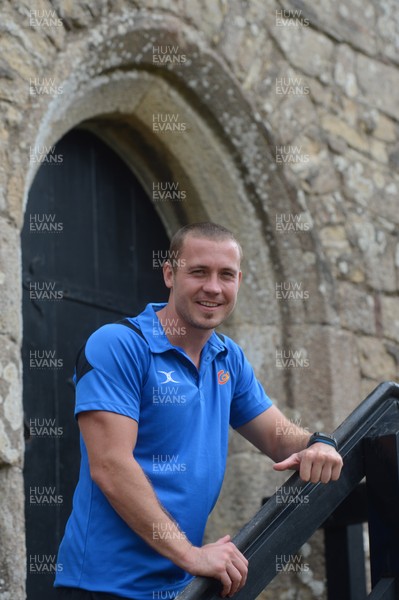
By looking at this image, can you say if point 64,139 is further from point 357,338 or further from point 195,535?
point 195,535

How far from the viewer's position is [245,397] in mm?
2760

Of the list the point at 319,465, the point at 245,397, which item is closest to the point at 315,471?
the point at 319,465

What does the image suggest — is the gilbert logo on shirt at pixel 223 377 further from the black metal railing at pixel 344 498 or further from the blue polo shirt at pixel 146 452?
the black metal railing at pixel 344 498

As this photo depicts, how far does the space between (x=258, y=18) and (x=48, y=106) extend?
141cm

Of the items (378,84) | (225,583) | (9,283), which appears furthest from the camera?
(378,84)

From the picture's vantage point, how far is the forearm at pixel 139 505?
87.5 inches

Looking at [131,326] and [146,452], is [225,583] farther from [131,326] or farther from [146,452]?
[131,326]

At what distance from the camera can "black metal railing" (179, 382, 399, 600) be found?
7.42 feet

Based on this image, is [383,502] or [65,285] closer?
[383,502]

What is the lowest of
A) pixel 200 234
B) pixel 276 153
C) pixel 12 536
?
pixel 12 536

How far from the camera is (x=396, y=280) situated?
4.86 meters

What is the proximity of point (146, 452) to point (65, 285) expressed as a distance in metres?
1.49

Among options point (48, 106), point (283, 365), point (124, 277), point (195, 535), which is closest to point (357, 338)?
point (283, 365)

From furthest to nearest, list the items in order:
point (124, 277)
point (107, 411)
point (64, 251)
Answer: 1. point (124, 277)
2. point (64, 251)
3. point (107, 411)
